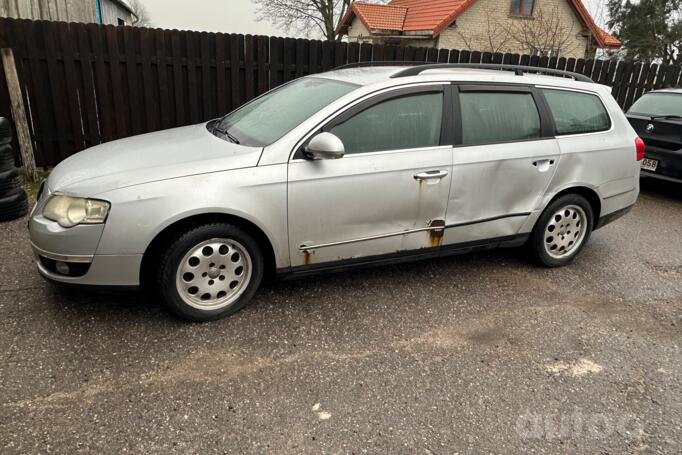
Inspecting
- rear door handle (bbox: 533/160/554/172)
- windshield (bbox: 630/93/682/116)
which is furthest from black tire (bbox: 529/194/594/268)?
windshield (bbox: 630/93/682/116)

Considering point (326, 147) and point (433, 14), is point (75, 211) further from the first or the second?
point (433, 14)

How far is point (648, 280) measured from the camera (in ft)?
14.2

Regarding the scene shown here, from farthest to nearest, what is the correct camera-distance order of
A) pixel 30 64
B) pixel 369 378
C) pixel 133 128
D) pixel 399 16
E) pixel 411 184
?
pixel 399 16 < pixel 133 128 < pixel 30 64 < pixel 411 184 < pixel 369 378

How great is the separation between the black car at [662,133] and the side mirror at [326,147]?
582cm

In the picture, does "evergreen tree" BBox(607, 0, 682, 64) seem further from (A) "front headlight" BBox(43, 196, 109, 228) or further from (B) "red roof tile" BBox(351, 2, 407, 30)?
(A) "front headlight" BBox(43, 196, 109, 228)

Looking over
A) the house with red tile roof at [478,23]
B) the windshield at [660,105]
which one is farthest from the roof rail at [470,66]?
the house with red tile roof at [478,23]

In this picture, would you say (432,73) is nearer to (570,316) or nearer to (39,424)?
(570,316)

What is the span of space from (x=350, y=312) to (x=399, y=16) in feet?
75.5

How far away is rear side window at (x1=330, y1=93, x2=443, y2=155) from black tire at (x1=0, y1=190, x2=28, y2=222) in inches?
140

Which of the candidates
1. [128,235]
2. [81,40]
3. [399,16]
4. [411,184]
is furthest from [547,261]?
[399,16]

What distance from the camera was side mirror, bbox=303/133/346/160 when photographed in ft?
10.1

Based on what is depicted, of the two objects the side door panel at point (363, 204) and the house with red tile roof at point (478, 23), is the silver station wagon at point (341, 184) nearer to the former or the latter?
the side door panel at point (363, 204)

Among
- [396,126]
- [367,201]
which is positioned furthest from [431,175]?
[367,201]

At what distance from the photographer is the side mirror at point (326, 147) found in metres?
3.07
